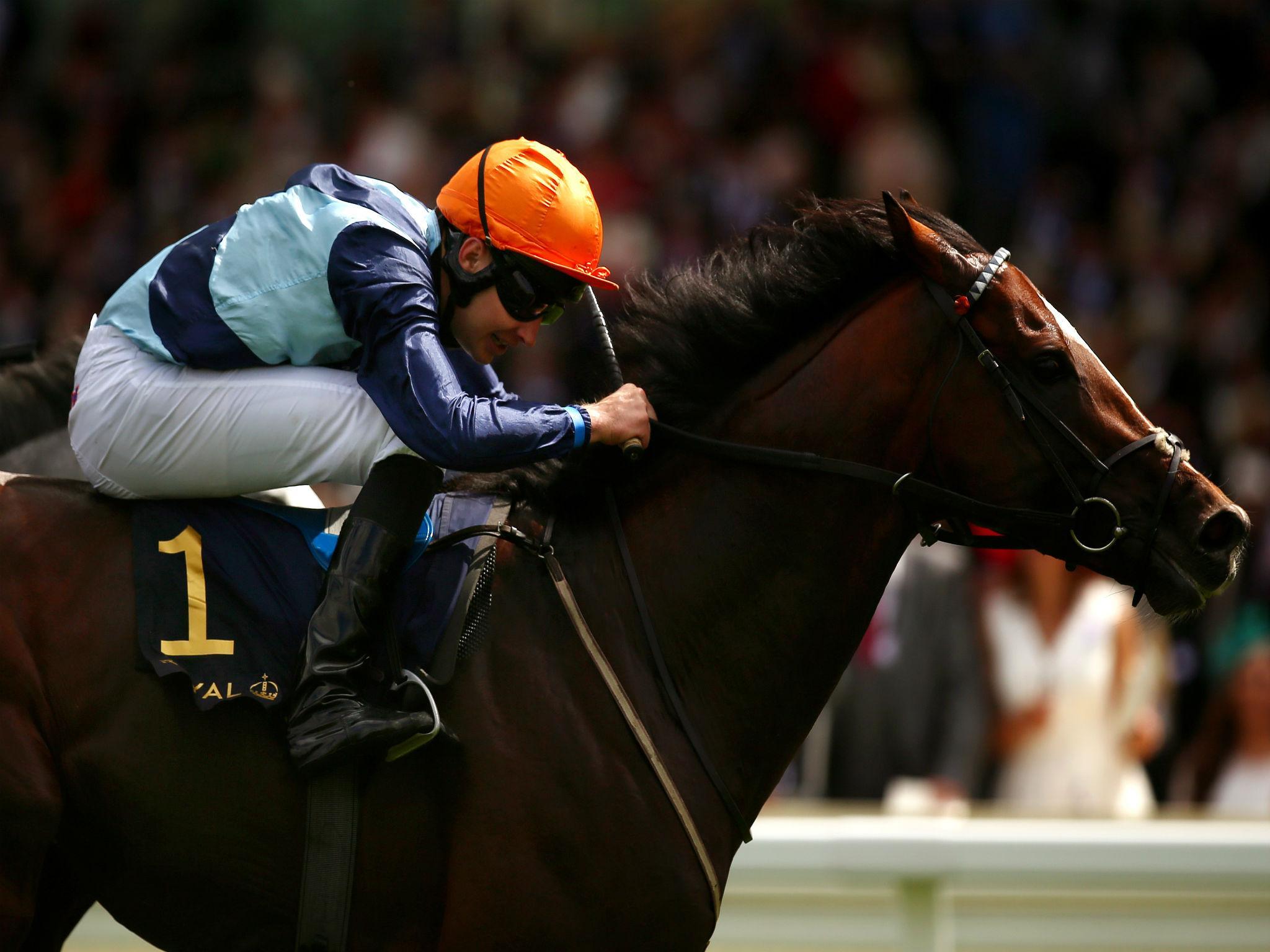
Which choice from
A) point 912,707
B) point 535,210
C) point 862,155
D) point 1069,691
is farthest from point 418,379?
point 862,155

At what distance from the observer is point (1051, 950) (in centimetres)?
438

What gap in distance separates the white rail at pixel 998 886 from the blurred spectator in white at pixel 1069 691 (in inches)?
62.0

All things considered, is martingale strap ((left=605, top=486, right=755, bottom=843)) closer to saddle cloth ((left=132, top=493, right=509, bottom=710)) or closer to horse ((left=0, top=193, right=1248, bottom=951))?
horse ((left=0, top=193, right=1248, bottom=951))

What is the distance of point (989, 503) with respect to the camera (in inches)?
115

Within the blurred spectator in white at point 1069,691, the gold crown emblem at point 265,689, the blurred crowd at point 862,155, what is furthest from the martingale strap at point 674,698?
the blurred spectator in white at point 1069,691

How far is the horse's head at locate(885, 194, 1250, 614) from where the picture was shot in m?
2.87

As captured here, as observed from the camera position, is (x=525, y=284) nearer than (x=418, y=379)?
No

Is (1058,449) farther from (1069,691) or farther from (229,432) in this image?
(1069,691)

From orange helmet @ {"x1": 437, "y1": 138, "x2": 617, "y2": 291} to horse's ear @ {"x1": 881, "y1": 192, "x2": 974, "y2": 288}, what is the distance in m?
0.60

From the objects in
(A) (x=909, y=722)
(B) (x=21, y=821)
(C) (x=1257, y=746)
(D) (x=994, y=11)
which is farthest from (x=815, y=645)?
(D) (x=994, y=11)

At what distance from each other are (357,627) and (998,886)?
2.14m

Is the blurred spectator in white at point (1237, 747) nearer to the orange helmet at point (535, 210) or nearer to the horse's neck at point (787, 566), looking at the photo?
the horse's neck at point (787, 566)

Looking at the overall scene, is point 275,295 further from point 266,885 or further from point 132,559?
point 266,885

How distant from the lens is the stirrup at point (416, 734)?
2709 millimetres
